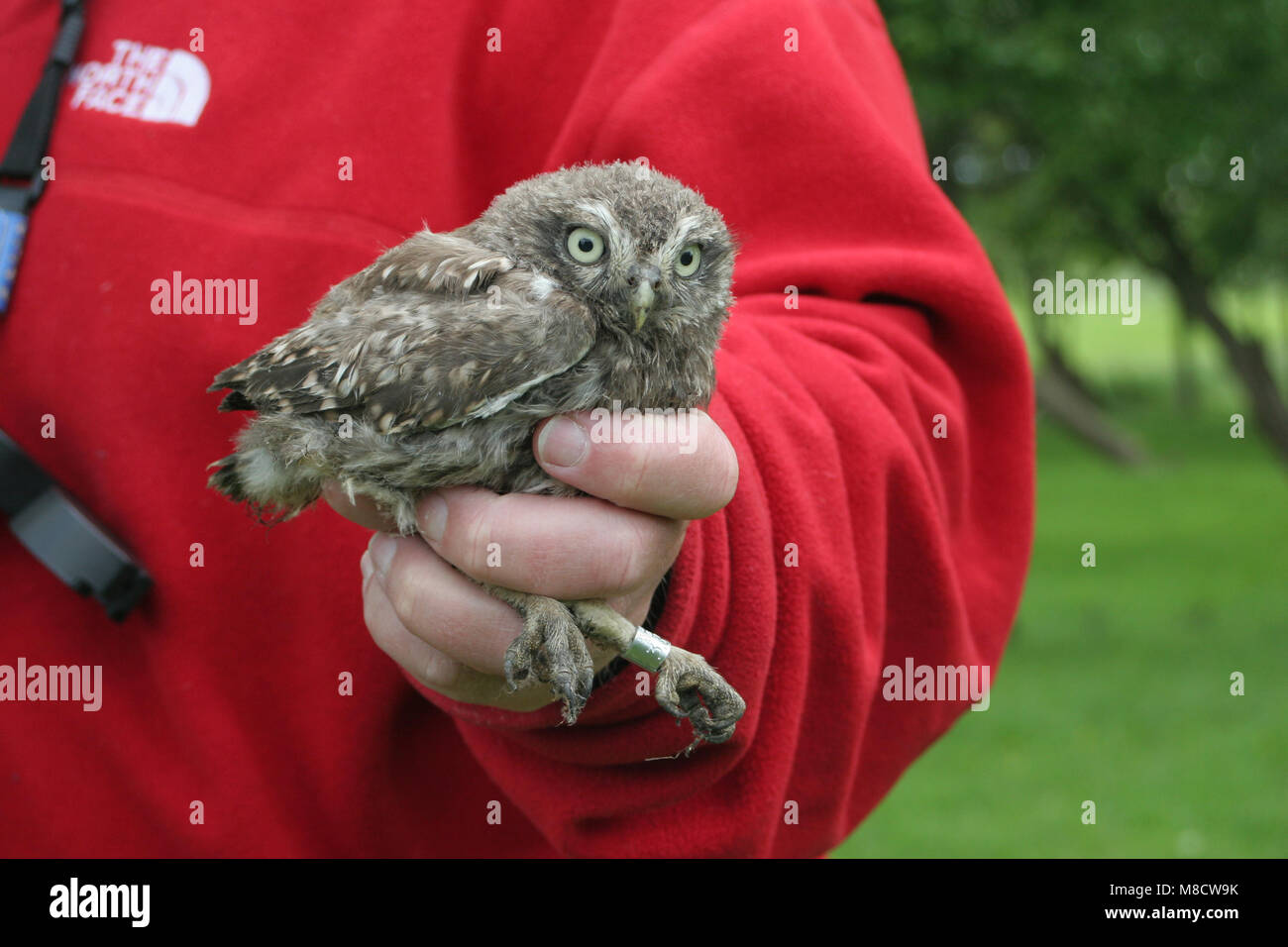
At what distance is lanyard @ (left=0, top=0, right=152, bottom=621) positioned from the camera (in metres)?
2.49

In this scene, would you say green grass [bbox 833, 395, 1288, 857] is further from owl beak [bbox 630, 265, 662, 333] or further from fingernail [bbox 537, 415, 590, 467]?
fingernail [bbox 537, 415, 590, 467]

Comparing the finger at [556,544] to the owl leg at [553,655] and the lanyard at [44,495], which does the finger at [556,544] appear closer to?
the owl leg at [553,655]

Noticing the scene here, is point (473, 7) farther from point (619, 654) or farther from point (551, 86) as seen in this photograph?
point (619, 654)

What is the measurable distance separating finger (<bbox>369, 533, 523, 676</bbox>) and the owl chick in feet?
0.12

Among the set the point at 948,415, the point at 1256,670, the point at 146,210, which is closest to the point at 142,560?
the point at 146,210

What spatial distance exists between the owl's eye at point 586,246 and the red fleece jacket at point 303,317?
40 centimetres

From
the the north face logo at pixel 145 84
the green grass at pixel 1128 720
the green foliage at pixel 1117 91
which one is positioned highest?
the green foliage at pixel 1117 91

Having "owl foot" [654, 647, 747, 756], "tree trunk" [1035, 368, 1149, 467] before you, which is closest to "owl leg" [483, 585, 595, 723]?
"owl foot" [654, 647, 747, 756]

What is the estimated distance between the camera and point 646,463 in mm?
1971

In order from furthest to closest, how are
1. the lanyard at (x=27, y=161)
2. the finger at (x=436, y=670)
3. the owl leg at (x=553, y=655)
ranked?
the lanyard at (x=27, y=161), the finger at (x=436, y=670), the owl leg at (x=553, y=655)

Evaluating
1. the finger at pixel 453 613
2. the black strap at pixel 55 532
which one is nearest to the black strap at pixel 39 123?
the black strap at pixel 55 532

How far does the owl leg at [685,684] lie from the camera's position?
81.3 inches

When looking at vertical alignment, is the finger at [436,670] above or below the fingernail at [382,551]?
below

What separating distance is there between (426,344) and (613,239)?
411 millimetres
